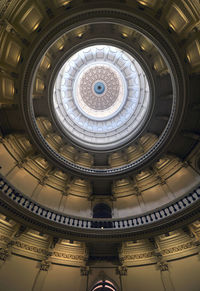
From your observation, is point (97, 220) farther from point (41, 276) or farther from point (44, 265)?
point (41, 276)

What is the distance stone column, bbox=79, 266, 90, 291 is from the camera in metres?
9.83

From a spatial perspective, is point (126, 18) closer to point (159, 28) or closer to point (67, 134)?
point (159, 28)

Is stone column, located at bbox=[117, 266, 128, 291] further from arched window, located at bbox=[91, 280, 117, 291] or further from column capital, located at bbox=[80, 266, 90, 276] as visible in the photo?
column capital, located at bbox=[80, 266, 90, 276]

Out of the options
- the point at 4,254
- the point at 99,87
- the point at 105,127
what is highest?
the point at 99,87

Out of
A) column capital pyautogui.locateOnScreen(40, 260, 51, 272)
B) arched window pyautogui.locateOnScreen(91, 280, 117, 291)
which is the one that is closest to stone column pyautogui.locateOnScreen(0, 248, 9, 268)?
column capital pyautogui.locateOnScreen(40, 260, 51, 272)

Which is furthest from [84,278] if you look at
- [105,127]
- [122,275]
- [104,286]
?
[105,127]

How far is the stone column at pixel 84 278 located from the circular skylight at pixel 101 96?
9.71 metres

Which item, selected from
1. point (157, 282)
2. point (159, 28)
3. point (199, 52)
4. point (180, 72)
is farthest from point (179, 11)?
point (157, 282)

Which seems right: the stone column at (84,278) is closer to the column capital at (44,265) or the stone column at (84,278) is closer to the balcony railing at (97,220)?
the column capital at (44,265)

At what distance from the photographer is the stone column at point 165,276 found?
917 cm

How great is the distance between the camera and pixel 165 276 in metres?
9.55

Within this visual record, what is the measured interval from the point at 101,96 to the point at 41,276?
18442 millimetres

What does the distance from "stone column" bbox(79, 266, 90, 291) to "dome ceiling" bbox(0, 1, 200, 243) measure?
7.80 feet

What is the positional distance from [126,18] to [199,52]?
4.60 m
